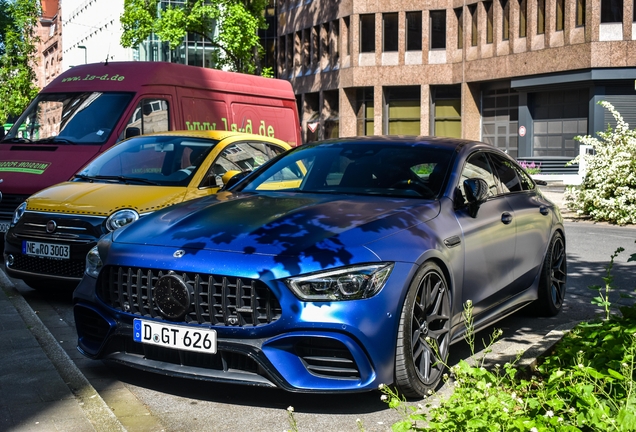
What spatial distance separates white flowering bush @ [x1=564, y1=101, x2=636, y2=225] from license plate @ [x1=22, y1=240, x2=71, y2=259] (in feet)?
40.8

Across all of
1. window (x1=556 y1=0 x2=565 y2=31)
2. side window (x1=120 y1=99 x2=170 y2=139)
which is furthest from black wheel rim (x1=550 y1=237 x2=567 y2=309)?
window (x1=556 y1=0 x2=565 y2=31)

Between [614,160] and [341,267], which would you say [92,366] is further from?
[614,160]

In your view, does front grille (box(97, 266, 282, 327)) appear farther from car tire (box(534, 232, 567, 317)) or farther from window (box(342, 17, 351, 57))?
window (box(342, 17, 351, 57))

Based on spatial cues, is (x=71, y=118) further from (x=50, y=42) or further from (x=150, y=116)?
(x=50, y=42)

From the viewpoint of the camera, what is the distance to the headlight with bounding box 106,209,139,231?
7828mm

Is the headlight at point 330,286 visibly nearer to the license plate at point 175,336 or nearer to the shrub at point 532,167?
the license plate at point 175,336

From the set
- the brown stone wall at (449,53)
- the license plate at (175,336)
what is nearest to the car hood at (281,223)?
the license plate at (175,336)

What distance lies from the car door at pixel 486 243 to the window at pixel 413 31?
48471 mm

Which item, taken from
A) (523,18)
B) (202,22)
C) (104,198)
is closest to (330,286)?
(104,198)

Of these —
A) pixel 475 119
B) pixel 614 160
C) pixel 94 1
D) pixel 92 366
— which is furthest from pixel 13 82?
pixel 92 366

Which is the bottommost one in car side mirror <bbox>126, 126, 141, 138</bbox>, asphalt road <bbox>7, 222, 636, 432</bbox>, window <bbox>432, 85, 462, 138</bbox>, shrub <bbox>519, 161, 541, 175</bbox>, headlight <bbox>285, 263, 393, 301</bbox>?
asphalt road <bbox>7, 222, 636, 432</bbox>

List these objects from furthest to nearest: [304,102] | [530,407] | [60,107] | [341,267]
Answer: [304,102], [60,107], [341,267], [530,407]

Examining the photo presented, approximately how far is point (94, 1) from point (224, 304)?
82124 mm

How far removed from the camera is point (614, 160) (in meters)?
18.4
